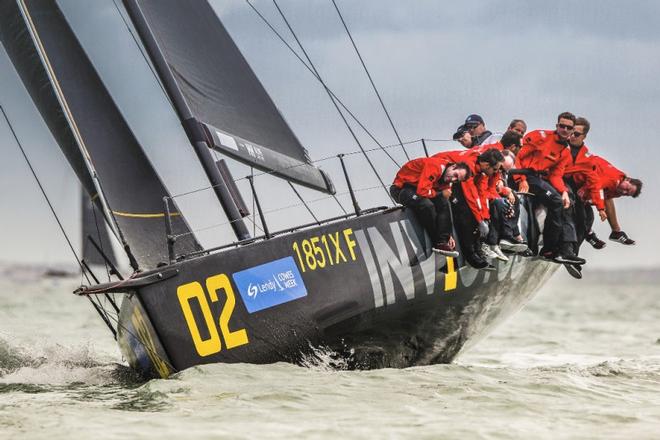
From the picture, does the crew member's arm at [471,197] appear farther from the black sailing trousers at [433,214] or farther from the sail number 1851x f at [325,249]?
the sail number 1851x f at [325,249]

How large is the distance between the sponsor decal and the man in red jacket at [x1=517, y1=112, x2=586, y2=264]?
2.29m

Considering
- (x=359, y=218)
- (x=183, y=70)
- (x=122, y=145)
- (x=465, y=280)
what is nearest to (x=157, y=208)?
(x=122, y=145)

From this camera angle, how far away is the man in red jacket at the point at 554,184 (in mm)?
8172

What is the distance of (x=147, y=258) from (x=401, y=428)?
2.84 metres

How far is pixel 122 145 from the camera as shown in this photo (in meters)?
7.83

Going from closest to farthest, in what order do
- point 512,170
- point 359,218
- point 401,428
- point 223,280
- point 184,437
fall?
point 184,437, point 401,428, point 223,280, point 359,218, point 512,170

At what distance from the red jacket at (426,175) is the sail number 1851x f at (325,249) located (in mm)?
652

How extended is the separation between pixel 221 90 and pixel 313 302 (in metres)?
1.92

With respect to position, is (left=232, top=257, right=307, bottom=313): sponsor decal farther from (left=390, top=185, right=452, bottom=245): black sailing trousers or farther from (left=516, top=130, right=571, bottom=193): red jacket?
(left=516, top=130, right=571, bottom=193): red jacket

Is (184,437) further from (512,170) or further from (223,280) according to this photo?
(512,170)

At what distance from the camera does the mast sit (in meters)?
7.58

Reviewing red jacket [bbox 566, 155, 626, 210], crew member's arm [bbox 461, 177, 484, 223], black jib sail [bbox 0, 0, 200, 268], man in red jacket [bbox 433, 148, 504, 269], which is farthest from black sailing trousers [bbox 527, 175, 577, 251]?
black jib sail [bbox 0, 0, 200, 268]

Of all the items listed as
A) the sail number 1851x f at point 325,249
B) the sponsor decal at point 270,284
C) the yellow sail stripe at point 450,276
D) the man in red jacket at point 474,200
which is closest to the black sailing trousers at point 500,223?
the man in red jacket at point 474,200

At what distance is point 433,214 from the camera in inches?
294
